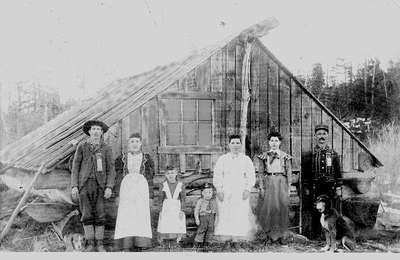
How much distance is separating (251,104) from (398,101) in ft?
7.65

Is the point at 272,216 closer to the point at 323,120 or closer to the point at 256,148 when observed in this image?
the point at 256,148

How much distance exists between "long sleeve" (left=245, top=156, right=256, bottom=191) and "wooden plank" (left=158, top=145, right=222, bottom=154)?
0.46m

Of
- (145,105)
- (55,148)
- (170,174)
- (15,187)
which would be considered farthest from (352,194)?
(15,187)

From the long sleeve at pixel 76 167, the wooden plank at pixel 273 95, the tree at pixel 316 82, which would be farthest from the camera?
the tree at pixel 316 82

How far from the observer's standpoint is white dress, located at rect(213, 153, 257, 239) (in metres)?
6.64

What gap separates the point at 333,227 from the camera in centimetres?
682

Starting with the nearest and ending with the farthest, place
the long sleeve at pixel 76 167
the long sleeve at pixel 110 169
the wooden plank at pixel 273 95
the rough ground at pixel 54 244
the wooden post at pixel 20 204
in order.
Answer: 1. the wooden post at pixel 20 204
2. the long sleeve at pixel 76 167
3. the long sleeve at pixel 110 169
4. the rough ground at pixel 54 244
5. the wooden plank at pixel 273 95

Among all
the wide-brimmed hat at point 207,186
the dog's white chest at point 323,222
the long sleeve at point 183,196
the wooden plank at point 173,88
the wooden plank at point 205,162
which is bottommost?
the dog's white chest at point 323,222

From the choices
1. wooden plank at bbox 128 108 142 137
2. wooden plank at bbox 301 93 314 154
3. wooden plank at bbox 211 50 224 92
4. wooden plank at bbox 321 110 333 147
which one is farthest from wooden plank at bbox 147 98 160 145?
wooden plank at bbox 321 110 333 147

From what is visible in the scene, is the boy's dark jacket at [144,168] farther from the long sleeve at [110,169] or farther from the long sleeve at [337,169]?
the long sleeve at [337,169]

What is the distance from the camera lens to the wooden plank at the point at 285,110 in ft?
23.1

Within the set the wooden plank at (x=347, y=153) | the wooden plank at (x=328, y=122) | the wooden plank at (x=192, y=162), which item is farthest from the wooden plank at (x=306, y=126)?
the wooden plank at (x=192, y=162)

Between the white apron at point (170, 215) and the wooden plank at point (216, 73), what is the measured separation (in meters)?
1.60

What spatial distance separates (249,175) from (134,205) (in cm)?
169
